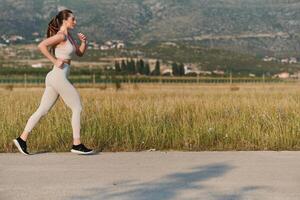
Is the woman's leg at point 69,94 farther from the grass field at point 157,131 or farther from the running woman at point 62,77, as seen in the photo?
the grass field at point 157,131

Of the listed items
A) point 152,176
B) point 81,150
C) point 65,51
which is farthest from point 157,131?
point 152,176

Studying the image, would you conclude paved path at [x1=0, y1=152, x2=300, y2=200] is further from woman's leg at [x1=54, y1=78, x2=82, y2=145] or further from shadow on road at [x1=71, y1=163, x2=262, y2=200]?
woman's leg at [x1=54, y1=78, x2=82, y2=145]

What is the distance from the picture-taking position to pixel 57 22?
356 inches

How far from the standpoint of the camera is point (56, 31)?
29.8ft

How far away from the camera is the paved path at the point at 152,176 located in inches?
238

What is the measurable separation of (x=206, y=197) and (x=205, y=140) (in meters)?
3.64

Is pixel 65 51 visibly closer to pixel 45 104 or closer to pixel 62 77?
pixel 62 77

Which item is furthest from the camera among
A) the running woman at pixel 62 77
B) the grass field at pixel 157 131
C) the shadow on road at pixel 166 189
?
the grass field at pixel 157 131

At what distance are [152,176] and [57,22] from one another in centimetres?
303

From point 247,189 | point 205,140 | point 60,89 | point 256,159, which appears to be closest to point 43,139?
point 60,89

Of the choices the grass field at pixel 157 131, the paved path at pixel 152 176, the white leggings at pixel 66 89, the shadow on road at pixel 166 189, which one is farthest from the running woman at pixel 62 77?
the shadow on road at pixel 166 189

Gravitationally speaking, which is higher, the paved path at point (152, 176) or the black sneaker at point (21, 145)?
the black sneaker at point (21, 145)

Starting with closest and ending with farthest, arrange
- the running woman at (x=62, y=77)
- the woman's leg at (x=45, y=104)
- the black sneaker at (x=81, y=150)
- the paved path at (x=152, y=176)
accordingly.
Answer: the paved path at (x=152, y=176)
the black sneaker at (x=81, y=150)
the running woman at (x=62, y=77)
the woman's leg at (x=45, y=104)

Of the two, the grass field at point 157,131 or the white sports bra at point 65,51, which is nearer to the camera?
the white sports bra at point 65,51
